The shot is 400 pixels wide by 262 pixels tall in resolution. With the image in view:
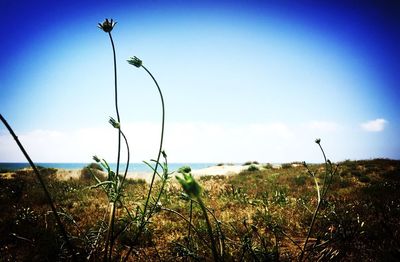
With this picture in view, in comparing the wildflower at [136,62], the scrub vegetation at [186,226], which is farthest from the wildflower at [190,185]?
the wildflower at [136,62]

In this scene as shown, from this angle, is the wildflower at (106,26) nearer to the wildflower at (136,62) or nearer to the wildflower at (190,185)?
the wildflower at (136,62)

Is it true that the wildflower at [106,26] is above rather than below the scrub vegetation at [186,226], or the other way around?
above

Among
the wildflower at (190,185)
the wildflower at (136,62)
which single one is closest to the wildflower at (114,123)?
the wildflower at (136,62)

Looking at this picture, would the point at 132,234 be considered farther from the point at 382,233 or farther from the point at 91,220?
the point at 382,233

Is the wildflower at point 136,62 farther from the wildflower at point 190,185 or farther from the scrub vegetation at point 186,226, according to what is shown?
the wildflower at point 190,185

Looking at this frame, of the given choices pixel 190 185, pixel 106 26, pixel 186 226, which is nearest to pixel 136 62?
pixel 106 26

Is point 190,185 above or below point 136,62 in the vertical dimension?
below

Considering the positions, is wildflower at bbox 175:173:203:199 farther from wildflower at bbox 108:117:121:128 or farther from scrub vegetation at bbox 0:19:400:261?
wildflower at bbox 108:117:121:128

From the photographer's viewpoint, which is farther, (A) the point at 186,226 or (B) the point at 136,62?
(A) the point at 186,226

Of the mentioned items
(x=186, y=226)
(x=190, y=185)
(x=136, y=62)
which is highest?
(x=136, y=62)

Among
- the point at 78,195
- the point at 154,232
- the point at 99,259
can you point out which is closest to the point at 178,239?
the point at 154,232

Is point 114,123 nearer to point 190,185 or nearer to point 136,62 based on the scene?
point 136,62

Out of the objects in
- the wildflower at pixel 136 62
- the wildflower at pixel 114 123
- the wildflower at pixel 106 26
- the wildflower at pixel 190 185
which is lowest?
the wildflower at pixel 190 185

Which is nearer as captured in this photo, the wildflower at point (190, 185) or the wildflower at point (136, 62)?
the wildflower at point (190, 185)
